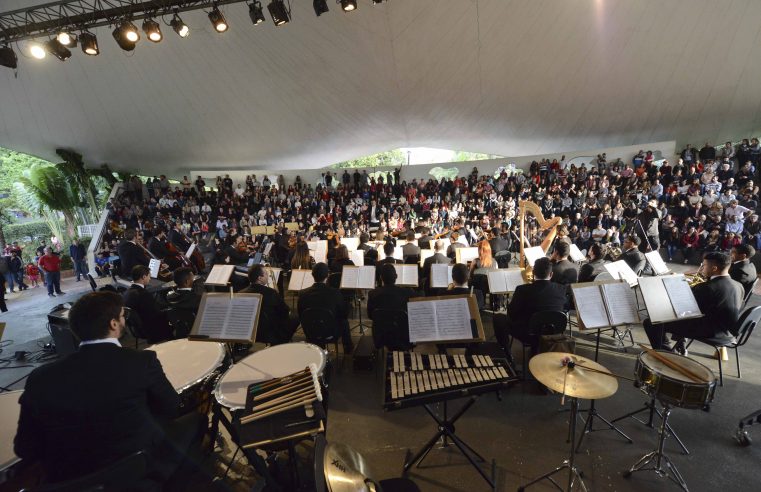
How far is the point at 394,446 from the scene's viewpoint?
10.6 ft

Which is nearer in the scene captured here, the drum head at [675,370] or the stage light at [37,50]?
the drum head at [675,370]

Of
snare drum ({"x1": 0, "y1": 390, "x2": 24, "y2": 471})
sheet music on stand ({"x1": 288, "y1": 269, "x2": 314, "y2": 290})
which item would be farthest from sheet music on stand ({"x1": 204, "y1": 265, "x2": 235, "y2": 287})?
snare drum ({"x1": 0, "y1": 390, "x2": 24, "y2": 471})

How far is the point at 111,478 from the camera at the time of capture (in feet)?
4.75

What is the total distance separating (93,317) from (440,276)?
182 inches

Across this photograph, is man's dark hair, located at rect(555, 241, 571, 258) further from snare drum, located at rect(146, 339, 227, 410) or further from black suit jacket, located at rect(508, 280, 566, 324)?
snare drum, located at rect(146, 339, 227, 410)

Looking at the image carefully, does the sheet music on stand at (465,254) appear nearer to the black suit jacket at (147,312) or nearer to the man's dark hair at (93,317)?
the black suit jacket at (147,312)

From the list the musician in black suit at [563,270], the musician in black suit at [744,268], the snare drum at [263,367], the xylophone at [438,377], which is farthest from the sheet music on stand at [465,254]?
the snare drum at [263,367]

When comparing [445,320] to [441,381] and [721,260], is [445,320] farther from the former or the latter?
[721,260]

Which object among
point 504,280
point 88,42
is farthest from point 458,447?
point 88,42

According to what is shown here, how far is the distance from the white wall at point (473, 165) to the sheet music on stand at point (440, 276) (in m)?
12.1

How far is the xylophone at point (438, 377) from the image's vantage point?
245 cm

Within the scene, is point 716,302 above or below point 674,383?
above

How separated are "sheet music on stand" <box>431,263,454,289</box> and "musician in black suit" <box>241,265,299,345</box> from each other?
248cm

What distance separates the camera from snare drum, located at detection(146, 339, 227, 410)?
2.80 m
